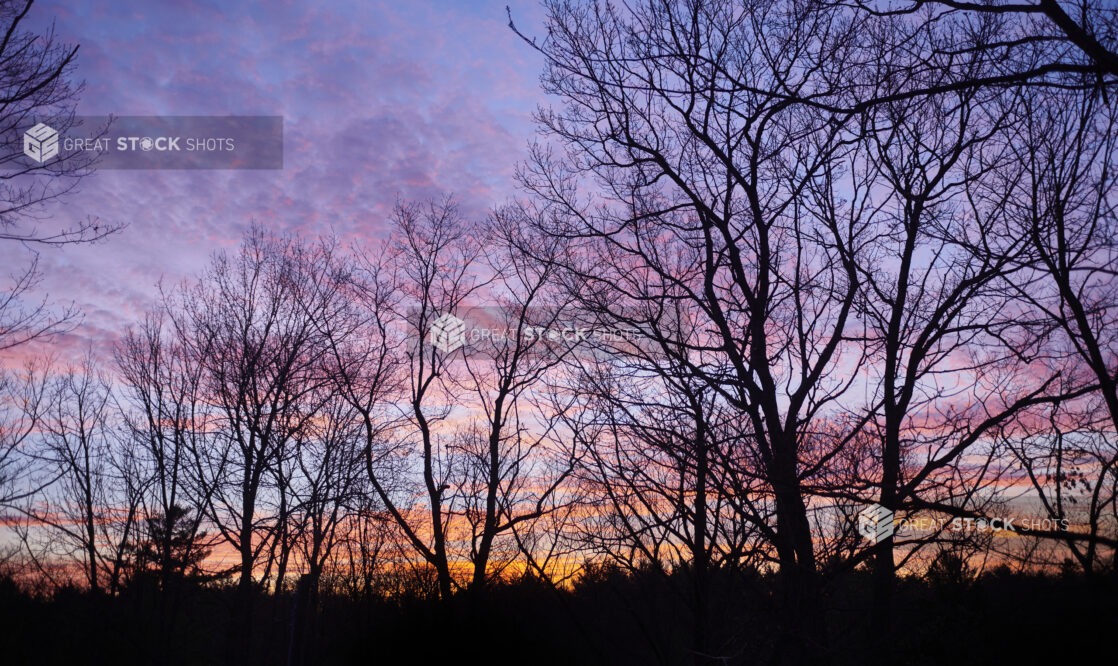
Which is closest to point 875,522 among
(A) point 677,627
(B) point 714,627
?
(B) point 714,627

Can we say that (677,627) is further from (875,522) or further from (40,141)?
(40,141)

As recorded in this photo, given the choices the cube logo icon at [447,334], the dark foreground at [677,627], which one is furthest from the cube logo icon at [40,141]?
the cube logo icon at [447,334]

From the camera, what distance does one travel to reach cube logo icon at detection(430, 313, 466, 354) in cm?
2278

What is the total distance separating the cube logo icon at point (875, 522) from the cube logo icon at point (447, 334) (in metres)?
16.1

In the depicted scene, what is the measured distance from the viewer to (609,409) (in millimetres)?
8766

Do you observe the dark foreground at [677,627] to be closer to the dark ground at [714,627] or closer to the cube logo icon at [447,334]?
the dark ground at [714,627]

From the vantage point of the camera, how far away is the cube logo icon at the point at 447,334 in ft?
74.7

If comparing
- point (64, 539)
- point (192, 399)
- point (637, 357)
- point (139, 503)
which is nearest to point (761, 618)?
point (637, 357)

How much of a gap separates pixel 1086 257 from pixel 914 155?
123 inches

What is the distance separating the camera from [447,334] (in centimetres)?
2289

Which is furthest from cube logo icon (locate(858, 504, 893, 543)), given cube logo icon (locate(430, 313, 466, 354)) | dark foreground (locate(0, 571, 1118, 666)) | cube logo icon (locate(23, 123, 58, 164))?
cube logo icon (locate(430, 313, 466, 354))

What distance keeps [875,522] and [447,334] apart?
16.7m

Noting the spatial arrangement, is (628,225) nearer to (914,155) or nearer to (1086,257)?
(914,155)

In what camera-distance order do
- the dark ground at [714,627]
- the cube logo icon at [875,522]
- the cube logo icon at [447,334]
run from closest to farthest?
the cube logo icon at [875,522] → the dark ground at [714,627] → the cube logo icon at [447,334]
